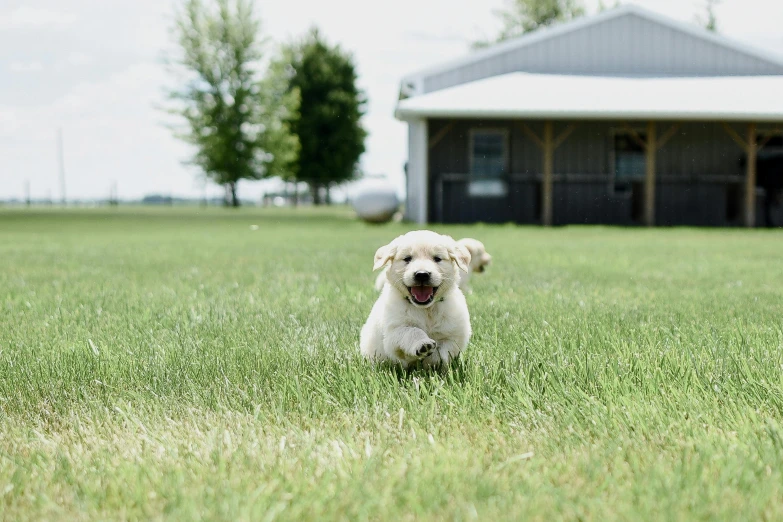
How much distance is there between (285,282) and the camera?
771 cm

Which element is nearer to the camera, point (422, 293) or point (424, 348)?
point (424, 348)

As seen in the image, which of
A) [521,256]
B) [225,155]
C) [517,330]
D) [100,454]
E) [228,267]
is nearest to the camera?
[100,454]

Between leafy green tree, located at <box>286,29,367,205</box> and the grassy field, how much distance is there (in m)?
55.7

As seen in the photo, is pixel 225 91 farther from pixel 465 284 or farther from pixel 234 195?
pixel 465 284

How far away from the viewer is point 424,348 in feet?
11.3

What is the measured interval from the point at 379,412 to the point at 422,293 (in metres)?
0.71

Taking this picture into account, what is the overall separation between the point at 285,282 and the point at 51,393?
423 centimetres

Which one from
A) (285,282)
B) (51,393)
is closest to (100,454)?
(51,393)

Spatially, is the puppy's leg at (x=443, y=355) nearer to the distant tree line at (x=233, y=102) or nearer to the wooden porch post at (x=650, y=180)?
the wooden porch post at (x=650, y=180)

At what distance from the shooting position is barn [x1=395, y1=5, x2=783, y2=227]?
73.9 feet

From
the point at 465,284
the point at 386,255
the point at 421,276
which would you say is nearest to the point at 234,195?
the point at 465,284

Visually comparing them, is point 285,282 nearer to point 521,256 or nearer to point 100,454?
point 521,256

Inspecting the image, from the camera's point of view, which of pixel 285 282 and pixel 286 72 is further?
pixel 286 72

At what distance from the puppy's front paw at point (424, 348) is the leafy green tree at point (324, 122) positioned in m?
57.8
